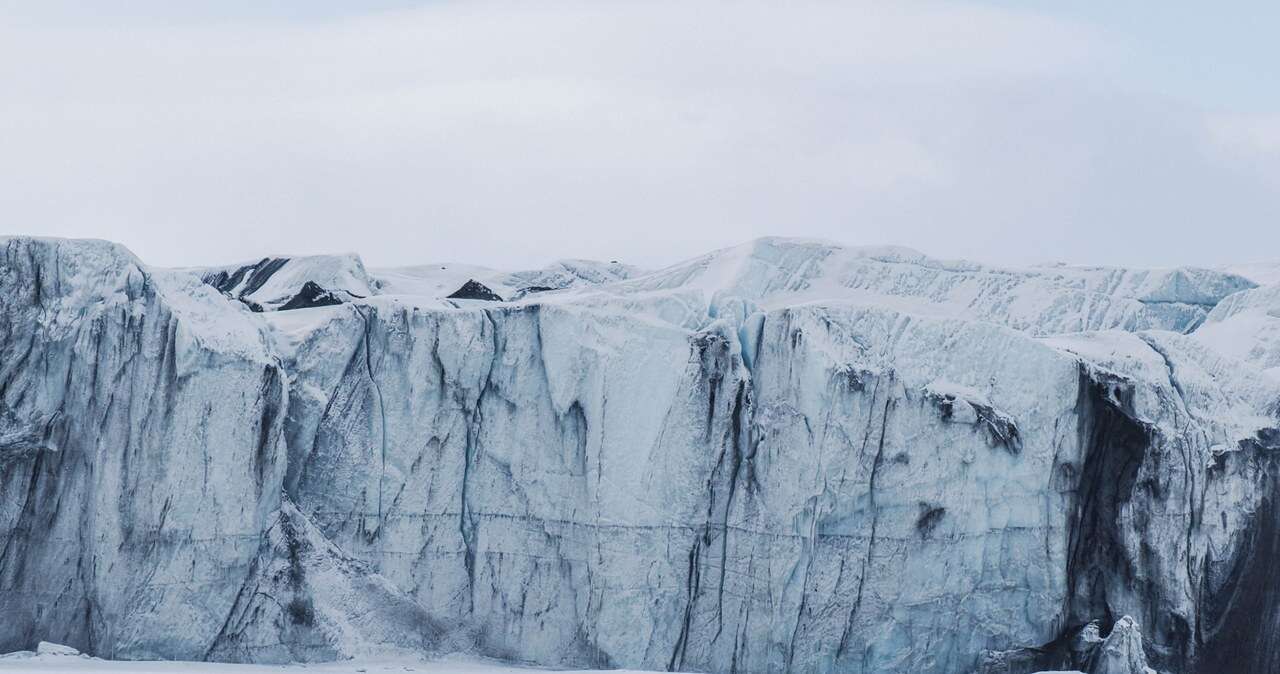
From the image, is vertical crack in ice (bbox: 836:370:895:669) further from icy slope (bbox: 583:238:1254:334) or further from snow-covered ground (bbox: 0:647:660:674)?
snow-covered ground (bbox: 0:647:660:674)

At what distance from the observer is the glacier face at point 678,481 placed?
65.3ft

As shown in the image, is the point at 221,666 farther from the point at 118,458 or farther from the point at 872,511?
the point at 872,511

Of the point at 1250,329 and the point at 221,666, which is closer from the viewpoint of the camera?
the point at 221,666

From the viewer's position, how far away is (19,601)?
19.2 m

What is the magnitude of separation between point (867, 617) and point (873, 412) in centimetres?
267

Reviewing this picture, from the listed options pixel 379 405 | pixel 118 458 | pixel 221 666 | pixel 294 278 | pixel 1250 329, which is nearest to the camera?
pixel 221 666

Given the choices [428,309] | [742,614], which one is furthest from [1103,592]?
[428,309]

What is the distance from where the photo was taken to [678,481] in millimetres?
20906

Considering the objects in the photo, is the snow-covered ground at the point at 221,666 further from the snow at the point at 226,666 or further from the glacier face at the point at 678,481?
the glacier face at the point at 678,481

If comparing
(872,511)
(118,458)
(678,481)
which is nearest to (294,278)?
(118,458)

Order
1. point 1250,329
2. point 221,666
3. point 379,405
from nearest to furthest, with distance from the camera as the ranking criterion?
1. point 221,666
2. point 379,405
3. point 1250,329

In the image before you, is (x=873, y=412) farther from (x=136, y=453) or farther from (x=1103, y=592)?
(x=136, y=453)

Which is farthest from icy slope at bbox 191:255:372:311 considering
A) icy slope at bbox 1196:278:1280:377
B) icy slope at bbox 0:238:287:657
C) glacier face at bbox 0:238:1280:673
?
icy slope at bbox 1196:278:1280:377

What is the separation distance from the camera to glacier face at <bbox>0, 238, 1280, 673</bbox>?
1989cm
